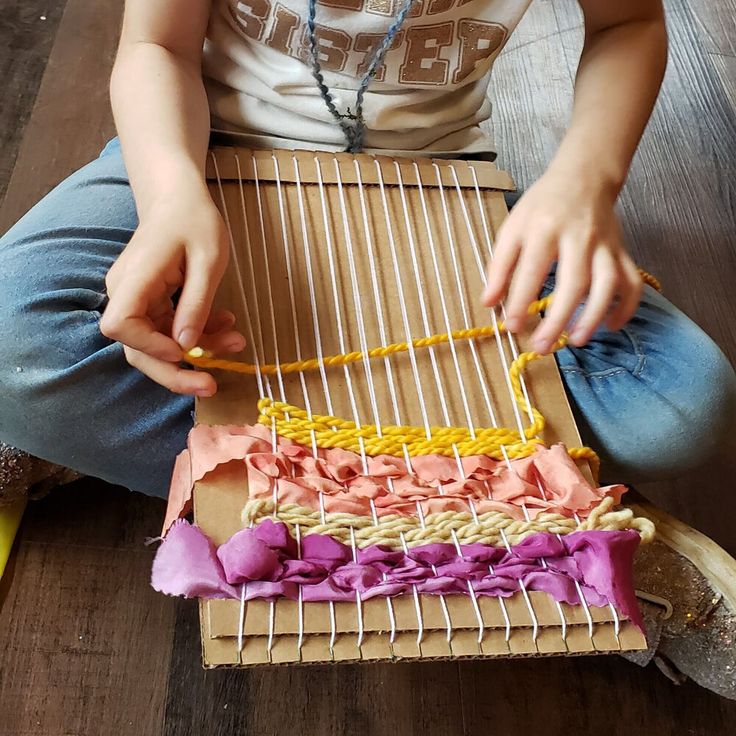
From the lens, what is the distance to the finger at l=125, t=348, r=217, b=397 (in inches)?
18.3

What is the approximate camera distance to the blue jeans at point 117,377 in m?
0.56

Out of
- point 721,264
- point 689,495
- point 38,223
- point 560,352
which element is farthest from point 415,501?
point 721,264

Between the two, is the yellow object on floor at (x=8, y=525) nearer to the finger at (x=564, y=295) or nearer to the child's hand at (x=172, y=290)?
the child's hand at (x=172, y=290)

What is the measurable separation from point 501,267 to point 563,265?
0.13ft

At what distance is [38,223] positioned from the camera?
620 millimetres

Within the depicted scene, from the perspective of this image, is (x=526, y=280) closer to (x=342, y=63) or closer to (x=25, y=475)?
(x=342, y=63)

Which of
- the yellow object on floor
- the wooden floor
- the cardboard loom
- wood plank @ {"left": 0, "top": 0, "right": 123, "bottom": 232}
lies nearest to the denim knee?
the cardboard loom

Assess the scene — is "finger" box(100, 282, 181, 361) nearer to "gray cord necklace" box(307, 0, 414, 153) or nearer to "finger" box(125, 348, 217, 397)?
"finger" box(125, 348, 217, 397)

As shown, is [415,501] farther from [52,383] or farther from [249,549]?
[52,383]

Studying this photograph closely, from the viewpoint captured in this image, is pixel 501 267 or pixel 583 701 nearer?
pixel 501 267

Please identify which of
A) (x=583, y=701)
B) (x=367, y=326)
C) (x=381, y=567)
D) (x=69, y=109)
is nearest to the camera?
(x=381, y=567)

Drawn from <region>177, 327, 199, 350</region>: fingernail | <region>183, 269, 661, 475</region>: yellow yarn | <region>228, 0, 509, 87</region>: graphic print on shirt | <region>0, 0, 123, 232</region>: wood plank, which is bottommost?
<region>0, 0, 123, 232</region>: wood plank

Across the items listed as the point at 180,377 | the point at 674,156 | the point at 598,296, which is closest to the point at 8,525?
the point at 180,377

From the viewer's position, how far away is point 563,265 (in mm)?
474
